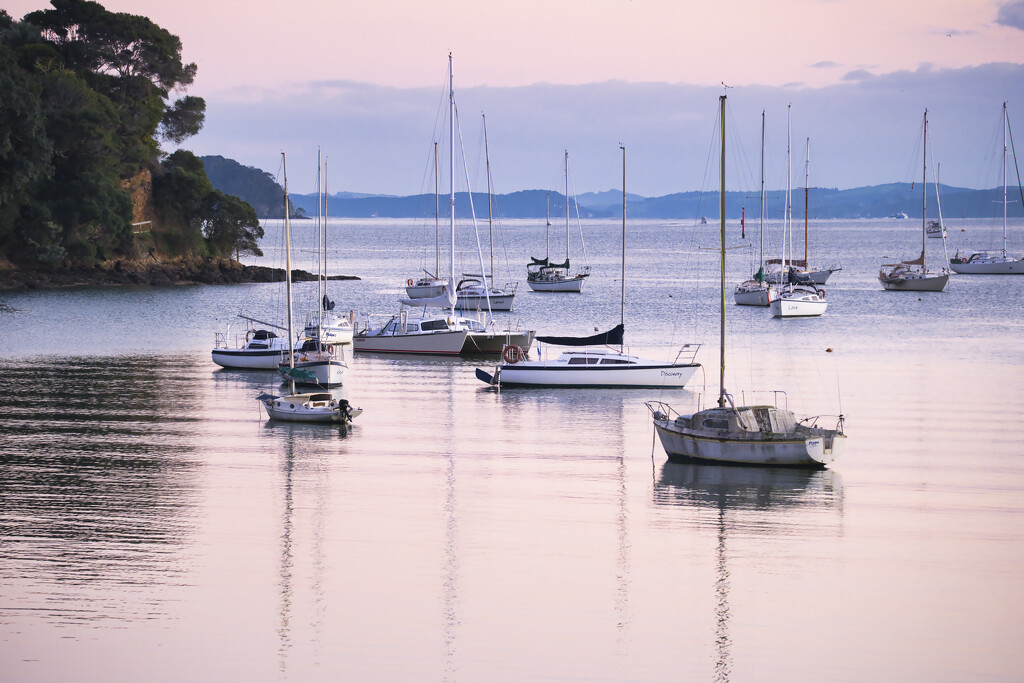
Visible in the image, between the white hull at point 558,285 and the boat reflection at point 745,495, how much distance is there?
61537 millimetres

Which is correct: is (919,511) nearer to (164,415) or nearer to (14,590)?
(14,590)

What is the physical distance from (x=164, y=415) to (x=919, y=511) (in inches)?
775

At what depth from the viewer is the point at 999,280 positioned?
319 ft

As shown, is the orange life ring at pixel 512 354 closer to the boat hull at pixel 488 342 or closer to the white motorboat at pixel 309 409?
the boat hull at pixel 488 342

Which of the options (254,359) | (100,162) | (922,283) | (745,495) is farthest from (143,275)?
(745,495)

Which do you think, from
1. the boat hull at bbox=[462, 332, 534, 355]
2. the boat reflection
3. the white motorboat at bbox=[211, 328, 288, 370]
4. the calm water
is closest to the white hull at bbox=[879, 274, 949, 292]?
the calm water

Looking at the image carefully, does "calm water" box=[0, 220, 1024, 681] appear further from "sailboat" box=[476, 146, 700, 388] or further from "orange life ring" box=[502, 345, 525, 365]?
"orange life ring" box=[502, 345, 525, 365]

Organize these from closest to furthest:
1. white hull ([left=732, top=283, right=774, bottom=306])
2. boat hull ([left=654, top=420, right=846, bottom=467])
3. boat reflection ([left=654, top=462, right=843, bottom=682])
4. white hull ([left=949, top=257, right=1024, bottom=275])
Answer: boat reflection ([left=654, top=462, right=843, bottom=682]) < boat hull ([left=654, top=420, right=846, bottom=467]) < white hull ([left=732, top=283, right=774, bottom=306]) < white hull ([left=949, top=257, right=1024, bottom=275])

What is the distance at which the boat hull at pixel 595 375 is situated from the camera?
3628cm

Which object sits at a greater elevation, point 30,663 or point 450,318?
point 450,318

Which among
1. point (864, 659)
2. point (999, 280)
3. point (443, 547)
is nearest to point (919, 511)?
point (864, 659)

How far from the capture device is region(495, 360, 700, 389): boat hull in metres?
36.3

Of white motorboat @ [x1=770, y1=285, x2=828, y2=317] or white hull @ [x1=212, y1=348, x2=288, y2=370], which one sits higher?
white motorboat @ [x1=770, y1=285, x2=828, y2=317]

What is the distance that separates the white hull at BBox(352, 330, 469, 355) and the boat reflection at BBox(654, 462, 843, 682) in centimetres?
2191
